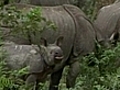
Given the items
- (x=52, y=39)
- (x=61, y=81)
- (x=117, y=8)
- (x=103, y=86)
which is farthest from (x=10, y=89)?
(x=117, y=8)

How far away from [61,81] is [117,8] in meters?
1.38

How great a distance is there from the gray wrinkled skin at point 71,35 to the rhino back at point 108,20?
486mm

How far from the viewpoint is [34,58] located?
622cm

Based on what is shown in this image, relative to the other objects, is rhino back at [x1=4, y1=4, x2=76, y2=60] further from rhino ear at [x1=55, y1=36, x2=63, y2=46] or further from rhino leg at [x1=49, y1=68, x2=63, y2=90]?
rhino leg at [x1=49, y1=68, x2=63, y2=90]

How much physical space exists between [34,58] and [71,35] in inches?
59.0

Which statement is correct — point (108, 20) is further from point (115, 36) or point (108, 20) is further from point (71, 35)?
point (71, 35)

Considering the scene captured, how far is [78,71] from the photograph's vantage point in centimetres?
778

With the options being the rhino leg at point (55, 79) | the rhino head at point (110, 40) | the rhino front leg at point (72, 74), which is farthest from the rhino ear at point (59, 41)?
the rhino head at point (110, 40)

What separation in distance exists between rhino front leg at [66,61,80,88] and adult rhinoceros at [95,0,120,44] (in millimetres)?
768

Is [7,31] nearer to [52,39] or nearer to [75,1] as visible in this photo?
[52,39]

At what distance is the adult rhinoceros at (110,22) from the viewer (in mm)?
8562

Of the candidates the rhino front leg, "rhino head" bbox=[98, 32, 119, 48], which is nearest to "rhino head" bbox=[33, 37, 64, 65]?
the rhino front leg

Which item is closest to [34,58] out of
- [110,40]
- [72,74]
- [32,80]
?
[32,80]

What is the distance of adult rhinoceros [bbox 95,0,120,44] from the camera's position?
28.1ft
